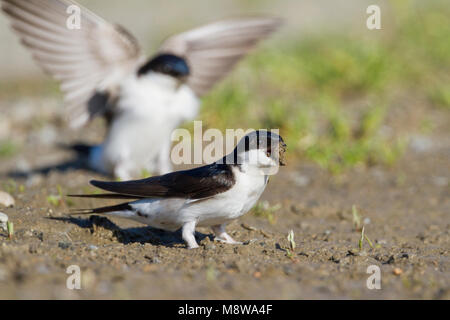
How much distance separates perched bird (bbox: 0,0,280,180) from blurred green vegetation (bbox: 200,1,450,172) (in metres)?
1.15

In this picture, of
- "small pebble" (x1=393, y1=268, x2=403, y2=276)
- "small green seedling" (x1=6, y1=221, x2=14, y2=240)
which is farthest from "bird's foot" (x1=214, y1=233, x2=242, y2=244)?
"small green seedling" (x1=6, y1=221, x2=14, y2=240)

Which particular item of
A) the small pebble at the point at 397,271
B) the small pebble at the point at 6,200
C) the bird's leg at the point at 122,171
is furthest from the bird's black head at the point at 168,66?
the small pebble at the point at 397,271

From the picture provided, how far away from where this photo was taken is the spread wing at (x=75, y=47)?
5082 mm

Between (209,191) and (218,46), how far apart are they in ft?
9.77

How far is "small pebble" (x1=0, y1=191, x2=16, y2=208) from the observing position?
414 centimetres

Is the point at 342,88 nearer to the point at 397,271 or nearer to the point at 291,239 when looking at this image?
the point at 291,239

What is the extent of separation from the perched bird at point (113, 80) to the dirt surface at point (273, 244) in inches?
19.6

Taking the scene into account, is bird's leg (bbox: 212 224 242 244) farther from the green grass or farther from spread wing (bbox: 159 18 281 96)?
the green grass

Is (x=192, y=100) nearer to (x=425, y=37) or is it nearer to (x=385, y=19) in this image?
(x=425, y=37)

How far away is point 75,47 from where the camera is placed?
521cm

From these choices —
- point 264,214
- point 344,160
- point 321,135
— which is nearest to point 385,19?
point 321,135

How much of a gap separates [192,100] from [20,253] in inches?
110

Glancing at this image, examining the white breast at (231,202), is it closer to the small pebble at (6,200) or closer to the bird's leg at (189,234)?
the bird's leg at (189,234)

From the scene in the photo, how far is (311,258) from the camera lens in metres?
3.26
